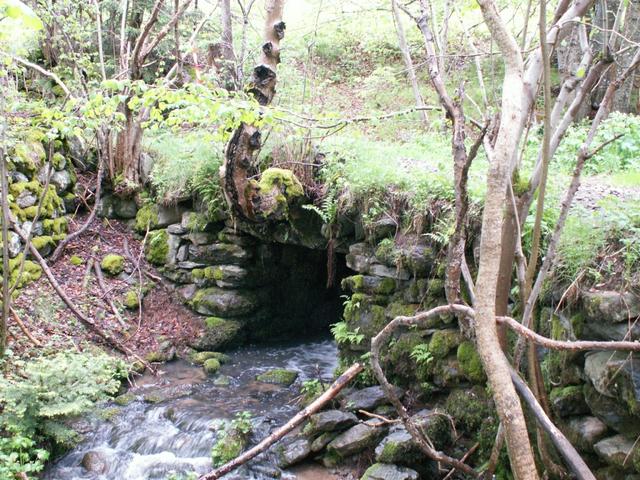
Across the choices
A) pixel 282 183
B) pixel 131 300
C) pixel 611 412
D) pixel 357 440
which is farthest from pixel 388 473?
pixel 131 300

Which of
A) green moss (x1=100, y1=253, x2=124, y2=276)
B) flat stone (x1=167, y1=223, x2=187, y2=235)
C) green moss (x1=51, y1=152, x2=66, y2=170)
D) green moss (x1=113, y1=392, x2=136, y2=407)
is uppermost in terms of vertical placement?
green moss (x1=51, y1=152, x2=66, y2=170)

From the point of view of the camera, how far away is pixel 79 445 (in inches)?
208

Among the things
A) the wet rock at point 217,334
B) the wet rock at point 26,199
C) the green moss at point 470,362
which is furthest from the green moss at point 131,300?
the green moss at point 470,362

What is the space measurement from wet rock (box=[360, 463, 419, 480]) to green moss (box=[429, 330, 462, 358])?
1084 mm

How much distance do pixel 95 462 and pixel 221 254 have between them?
139 inches

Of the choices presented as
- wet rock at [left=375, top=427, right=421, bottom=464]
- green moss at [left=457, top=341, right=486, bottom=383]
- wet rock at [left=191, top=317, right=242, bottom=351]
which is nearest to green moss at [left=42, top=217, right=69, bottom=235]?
wet rock at [left=191, top=317, right=242, bottom=351]

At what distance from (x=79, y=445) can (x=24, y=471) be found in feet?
3.47

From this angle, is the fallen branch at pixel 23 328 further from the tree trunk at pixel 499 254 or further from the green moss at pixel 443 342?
the tree trunk at pixel 499 254

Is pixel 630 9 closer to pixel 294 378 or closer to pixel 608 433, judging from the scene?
pixel 608 433

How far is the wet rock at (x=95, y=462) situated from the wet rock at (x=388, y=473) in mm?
2518

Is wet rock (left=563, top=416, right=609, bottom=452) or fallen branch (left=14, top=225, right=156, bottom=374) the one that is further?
fallen branch (left=14, top=225, right=156, bottom=374)

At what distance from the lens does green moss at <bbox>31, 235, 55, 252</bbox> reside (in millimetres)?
7324

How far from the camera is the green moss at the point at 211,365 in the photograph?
701 centimetres

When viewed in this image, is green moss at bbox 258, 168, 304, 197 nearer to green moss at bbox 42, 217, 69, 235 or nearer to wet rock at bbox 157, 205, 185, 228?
wet rock at bbox 157, 205, 185, 228
